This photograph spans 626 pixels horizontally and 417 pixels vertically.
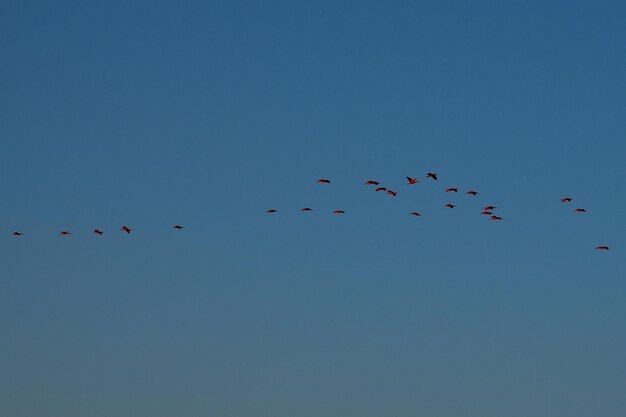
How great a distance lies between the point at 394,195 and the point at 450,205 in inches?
267

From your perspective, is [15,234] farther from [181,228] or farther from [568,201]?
[568,201]

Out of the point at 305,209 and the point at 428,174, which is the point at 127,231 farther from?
the point at 428,174

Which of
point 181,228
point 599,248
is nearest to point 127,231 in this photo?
point 181,228

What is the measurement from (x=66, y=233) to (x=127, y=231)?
24.4ft

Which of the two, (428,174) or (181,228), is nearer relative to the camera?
(428,174)

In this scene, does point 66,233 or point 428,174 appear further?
point 66,233

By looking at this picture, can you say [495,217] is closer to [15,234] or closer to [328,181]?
[328,181]

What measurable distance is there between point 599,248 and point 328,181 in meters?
33.0

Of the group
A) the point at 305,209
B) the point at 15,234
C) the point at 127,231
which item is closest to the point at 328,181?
the point at 305,209

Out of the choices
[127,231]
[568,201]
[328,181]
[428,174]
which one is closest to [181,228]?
[127,231]

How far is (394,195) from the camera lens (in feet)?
531

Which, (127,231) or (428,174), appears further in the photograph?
(127,231)

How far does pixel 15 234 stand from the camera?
16938 centimetres

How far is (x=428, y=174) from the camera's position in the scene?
505 ft
